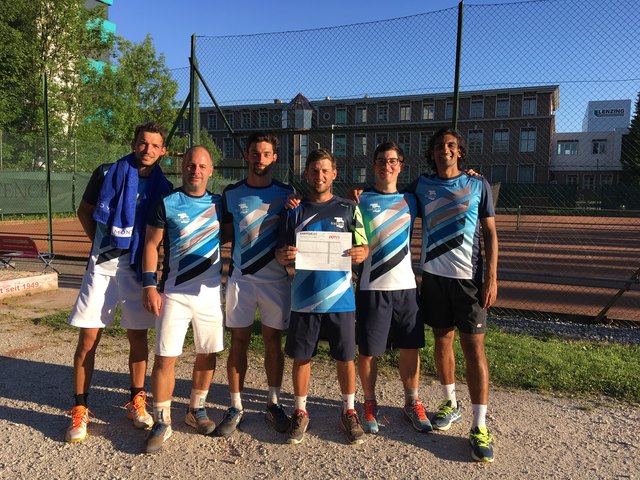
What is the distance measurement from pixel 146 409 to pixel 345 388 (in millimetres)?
1533

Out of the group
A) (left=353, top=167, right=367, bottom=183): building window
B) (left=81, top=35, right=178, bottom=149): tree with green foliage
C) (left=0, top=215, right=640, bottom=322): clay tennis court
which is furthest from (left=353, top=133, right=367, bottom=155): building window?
(left=81, top=35, right=178, bottom=149): tree with green foliage

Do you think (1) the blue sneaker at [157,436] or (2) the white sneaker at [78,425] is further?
(2) the white sneaker at [78,425]

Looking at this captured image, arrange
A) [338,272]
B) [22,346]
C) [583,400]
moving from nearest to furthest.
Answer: [338,272]
[583,400]
[22,346]

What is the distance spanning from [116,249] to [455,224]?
238 centimetres

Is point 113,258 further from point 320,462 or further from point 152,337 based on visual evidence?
point 152,337

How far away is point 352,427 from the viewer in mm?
3314

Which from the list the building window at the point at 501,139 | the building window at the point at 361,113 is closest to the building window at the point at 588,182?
the building window at the point at 501,139

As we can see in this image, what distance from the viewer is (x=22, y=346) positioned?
17.3 feet

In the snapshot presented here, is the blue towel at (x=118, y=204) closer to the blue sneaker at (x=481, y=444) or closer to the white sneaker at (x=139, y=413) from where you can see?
the white sneaker at (x=139, y=413)

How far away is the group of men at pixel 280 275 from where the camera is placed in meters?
3.31

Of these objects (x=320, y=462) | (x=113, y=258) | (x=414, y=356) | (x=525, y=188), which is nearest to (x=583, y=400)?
(x=414, y=356)

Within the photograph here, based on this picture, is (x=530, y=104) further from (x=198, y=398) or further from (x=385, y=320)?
(x=198, y=398)

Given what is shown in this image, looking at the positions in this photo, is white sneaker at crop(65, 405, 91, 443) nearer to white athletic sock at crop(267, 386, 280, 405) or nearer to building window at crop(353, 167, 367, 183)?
white athletic sock at crop(267, 386, 280, 405)

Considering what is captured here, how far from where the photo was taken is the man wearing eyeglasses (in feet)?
11.1
